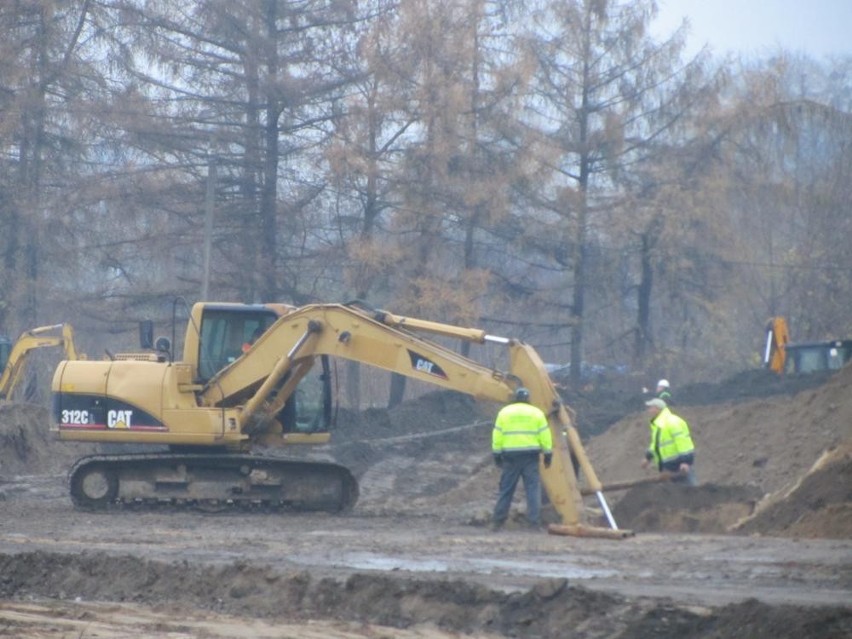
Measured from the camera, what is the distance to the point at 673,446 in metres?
15.7

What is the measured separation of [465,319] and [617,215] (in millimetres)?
5168

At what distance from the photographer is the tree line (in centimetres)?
3067

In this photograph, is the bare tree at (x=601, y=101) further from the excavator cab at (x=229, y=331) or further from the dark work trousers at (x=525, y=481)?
the dark work trousers at (x=525, y=481)

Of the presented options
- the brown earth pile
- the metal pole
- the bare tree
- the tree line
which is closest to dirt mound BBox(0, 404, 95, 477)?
the brown earth pile

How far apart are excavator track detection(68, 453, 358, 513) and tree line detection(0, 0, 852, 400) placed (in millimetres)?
13425

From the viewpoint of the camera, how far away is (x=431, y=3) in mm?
30547

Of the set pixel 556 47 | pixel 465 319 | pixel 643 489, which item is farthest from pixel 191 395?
pixel 556 47

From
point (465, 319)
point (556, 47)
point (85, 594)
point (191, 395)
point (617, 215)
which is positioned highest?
point (556, 47)

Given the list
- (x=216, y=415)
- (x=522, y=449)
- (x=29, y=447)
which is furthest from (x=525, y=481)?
(x=29, y=447)

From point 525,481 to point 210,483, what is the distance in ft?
14.2

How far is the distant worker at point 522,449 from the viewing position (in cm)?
1399

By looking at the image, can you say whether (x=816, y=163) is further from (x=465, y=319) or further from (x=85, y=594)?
(x=85, y=594)

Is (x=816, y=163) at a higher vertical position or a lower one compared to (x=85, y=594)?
higher

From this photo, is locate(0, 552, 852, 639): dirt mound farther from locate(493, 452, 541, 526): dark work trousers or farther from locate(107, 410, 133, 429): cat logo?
locate(107, 410, 133, 429): cat logo
